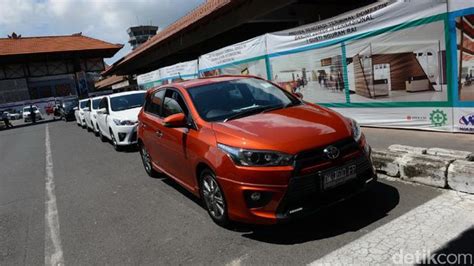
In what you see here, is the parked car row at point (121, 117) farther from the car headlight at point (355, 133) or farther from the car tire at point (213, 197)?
the car headlight at point (355, 133)

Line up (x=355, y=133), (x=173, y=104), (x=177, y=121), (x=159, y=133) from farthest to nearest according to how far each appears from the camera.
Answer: (x=159, y=133), (x=173, y=104), (x=177, y=121), (x=355, y=133)

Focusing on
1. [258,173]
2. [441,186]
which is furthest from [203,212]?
[441,186]

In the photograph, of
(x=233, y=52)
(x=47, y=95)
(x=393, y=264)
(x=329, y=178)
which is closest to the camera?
(x=393, y=264)

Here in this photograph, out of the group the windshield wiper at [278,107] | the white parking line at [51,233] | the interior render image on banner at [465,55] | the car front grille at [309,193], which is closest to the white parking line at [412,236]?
the car front grille at [309,193]

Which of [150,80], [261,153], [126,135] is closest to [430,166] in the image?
[261,153]

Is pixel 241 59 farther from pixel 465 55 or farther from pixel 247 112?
→ pixel 247 112

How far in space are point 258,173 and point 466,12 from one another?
485 centimetres

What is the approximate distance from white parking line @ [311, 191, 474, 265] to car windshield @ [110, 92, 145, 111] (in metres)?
8.99

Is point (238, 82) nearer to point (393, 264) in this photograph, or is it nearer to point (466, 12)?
point (393, 264)

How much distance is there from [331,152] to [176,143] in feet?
6.97

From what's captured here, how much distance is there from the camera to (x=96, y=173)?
853cm

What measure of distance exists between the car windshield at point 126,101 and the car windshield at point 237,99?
6684mm

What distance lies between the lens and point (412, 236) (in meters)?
3.68

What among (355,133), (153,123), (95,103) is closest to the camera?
(355,133)
